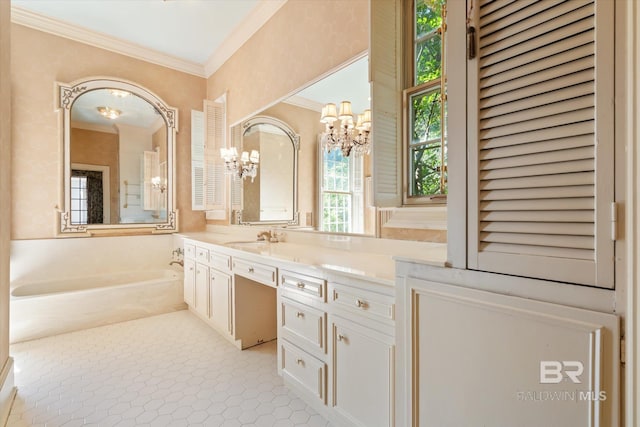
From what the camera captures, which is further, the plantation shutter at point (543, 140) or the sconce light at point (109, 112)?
the sconce light at point (109, 112)

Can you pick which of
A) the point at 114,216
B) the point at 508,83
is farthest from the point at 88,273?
the point at 508,83

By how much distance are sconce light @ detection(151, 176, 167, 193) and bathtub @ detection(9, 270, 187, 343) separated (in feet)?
3.81

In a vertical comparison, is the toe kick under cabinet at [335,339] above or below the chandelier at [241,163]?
below

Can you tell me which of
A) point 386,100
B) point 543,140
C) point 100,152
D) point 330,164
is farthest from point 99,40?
point 543,140

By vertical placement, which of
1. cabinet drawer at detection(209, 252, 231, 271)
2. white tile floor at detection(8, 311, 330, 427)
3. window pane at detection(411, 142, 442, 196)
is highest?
window pane at detection(411, 142, 442, 196)

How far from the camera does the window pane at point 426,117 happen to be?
5.18ft

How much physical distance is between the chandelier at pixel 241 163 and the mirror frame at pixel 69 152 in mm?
1093

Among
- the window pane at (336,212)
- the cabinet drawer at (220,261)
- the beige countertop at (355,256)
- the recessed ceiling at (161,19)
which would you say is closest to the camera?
the beige countertop at (355,256)

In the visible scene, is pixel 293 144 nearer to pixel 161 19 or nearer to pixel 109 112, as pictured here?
pixel 161 19

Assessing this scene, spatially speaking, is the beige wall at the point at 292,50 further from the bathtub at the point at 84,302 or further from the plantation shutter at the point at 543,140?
the bathtub at the point at 84,302

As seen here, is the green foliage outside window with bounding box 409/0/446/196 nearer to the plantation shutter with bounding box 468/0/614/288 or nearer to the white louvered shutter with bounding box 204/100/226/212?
the plantation shutter with bounding box 468/0/614/288

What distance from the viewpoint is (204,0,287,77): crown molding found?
288 centimetres

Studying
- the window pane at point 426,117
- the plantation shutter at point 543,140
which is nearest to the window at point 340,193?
the window pane at point 426,117

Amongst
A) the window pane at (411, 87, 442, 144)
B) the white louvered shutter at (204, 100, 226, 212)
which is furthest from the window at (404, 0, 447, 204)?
the white louvered shutter at (204, 100, 226, 212)
